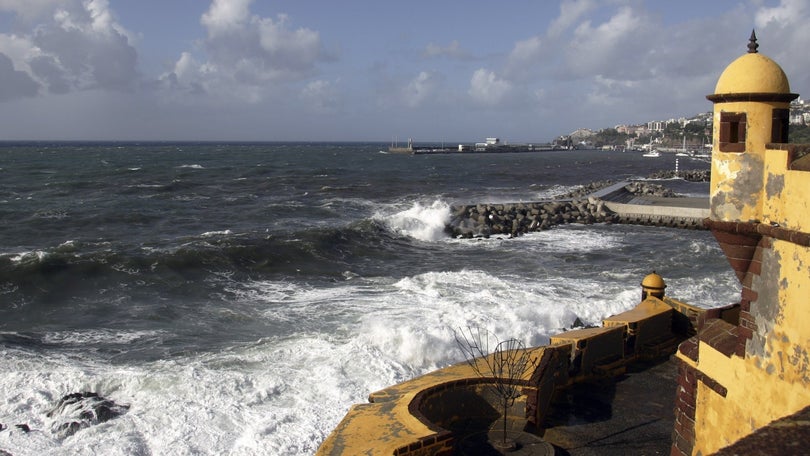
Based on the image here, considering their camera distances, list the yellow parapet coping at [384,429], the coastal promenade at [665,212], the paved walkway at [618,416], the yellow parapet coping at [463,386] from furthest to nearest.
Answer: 1. the coastal promenade at [665,212]
2. the paved walkway at [618,416]
3. the yellow parapet coping at [463,386]
4. the yellow parapet coping at [384,429]

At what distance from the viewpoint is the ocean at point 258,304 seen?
33.1 ft

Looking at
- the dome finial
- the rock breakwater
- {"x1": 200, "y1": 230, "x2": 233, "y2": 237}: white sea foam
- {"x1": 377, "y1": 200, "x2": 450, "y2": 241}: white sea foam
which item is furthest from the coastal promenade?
the dome finial

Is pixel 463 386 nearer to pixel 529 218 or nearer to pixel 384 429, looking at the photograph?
pixel 384 429

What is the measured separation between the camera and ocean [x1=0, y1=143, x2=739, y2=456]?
10.1 meters

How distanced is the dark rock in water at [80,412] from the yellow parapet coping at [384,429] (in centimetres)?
514

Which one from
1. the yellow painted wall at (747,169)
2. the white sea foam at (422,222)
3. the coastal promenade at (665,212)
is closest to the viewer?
the yellow painted wall at (747,169)

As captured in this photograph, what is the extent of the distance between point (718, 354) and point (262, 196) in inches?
1744

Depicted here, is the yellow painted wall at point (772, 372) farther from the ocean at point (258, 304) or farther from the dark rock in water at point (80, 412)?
the dark rock in water at point (80, 412)

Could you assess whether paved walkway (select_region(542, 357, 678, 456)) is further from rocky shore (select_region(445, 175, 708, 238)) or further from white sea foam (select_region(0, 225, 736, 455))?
rocky shore (select_region(445, 175, 708, 238))

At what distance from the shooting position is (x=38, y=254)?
79.6 ft

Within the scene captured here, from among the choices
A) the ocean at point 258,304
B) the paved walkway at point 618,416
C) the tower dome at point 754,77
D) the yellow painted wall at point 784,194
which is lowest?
the ocean at point 258,304

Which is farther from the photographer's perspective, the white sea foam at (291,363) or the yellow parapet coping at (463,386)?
the white sea foam at (291,363)

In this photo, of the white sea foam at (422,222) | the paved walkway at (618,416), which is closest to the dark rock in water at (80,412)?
the paved walkway at (618,416)

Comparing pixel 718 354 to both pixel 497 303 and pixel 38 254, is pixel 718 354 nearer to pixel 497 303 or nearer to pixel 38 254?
pixel 497 303
